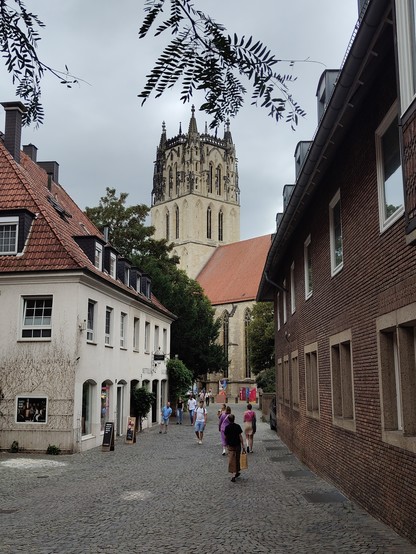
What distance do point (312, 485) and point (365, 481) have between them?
11.8ft

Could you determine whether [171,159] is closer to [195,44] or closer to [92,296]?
[92,296]

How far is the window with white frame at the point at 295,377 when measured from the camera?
17906mm

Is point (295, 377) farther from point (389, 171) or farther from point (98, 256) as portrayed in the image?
point (389, 171)

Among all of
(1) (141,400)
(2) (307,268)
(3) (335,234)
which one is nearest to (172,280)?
(1) (141,400)

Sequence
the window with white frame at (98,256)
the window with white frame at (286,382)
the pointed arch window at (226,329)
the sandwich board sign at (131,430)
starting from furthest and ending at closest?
the pointed arch window at (226,329) → the window with white frame at (98,256) → the sandwich board sign at (131,430) → the window with white frame at (286,382)

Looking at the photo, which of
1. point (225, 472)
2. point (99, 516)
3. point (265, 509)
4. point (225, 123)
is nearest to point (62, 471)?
point (225, 472)

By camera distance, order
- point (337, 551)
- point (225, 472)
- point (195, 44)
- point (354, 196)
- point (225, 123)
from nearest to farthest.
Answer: point (195, 44) → point (225, 123) → point (337, 551) → point (354, 196) → point (225, 472)

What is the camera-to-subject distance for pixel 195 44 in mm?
3023

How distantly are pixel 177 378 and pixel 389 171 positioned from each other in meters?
28.8

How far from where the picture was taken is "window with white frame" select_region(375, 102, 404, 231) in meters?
7.75

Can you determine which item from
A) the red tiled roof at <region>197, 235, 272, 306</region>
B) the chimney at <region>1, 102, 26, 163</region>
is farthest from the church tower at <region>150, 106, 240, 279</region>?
the chimney at <region>1, 102, 26, 163</region>

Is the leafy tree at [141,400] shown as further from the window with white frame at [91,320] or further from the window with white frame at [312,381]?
the window with white frame at [312,381]

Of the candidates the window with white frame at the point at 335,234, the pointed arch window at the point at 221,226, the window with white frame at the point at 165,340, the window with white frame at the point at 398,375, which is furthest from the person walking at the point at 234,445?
the pointed arch window at the point at 221,226

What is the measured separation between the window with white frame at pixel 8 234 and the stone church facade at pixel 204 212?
60.6m
